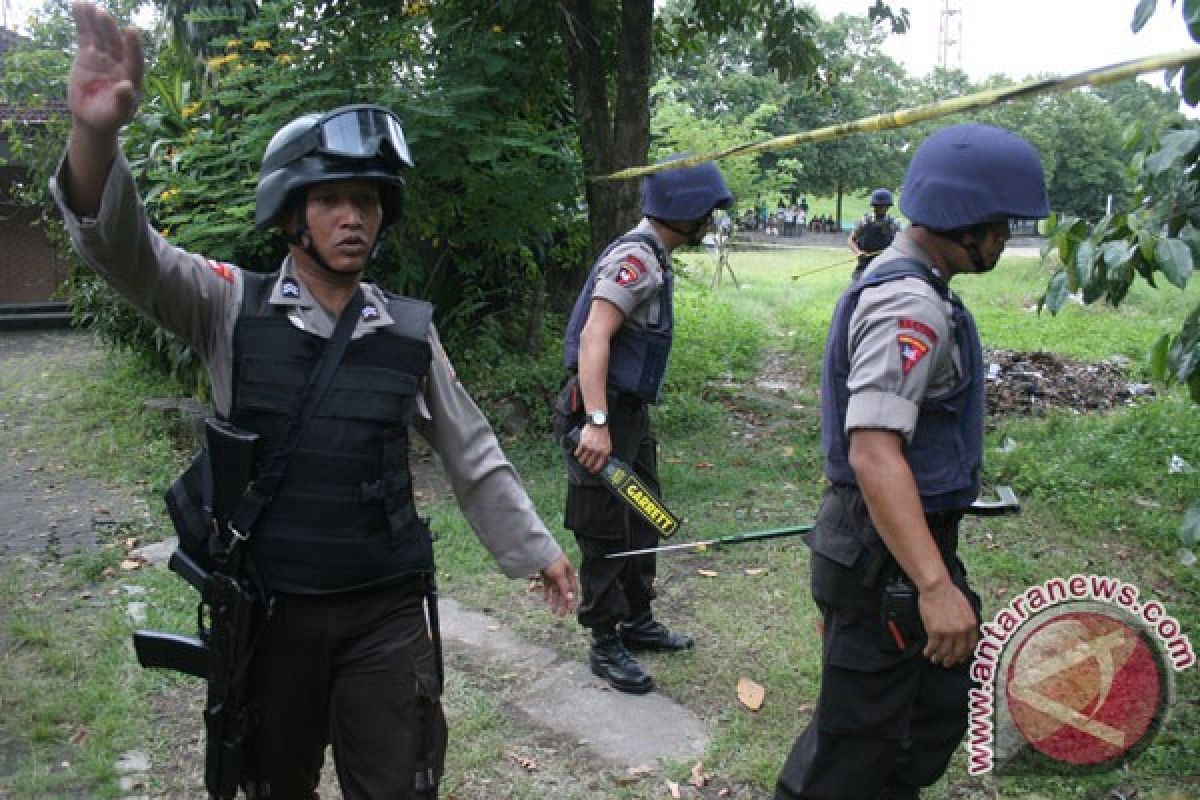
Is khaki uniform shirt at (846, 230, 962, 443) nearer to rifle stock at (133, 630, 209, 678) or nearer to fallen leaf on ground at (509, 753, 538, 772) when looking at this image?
rifle stock at (133, 630, 209, 678)

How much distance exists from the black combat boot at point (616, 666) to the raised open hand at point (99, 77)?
2.85 meters

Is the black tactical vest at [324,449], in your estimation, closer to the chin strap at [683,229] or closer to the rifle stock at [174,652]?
the rifle stock at [174,652]

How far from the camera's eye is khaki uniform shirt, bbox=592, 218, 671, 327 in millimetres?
4016

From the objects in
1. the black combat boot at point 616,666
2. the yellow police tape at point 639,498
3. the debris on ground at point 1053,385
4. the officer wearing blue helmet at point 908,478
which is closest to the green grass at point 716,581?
the black combat boot at point 616,666

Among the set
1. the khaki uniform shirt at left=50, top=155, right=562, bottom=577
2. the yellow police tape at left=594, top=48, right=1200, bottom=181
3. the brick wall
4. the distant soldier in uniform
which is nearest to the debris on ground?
the distant soldier in uniform

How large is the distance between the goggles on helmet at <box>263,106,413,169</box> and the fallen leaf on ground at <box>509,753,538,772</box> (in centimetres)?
209

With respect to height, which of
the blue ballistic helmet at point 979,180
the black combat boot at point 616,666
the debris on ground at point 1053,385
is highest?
the blue ballistic helmet at point 979,180

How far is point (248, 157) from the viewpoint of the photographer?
6.91 m

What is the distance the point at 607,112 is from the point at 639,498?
4.74 metres

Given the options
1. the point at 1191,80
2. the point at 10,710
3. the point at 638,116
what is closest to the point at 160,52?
the point at 638,116

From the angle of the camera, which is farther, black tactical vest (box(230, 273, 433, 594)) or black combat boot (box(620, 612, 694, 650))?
black combat boot (box(620, 612, 694, 650))

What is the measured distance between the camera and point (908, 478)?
95.7 inches

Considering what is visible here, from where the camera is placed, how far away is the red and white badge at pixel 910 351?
2.44 m

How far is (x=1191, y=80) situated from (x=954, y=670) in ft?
5.36
